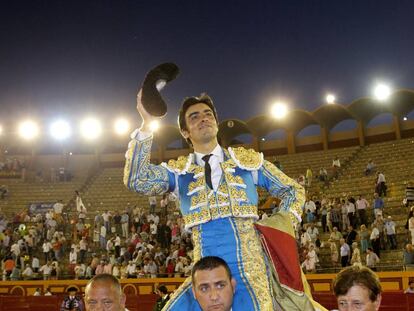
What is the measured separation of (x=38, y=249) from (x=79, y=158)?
38.3 feet

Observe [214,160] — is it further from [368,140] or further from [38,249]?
[368,140]

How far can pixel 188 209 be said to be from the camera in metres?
2.78

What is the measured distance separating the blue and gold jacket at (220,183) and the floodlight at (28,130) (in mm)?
27157

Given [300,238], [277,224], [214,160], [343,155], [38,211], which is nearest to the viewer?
[277,224]

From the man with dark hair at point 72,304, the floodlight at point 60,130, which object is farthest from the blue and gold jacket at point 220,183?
the floodlight at point 60,130

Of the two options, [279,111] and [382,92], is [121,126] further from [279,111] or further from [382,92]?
[382,92]

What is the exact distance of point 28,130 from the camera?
28688mm

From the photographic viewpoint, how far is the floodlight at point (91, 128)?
29.0 m

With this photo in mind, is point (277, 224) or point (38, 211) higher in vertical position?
point (38, 211)

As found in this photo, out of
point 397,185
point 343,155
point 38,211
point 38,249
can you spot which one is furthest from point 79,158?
point 397,185

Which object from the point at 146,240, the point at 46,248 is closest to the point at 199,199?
the point at 146,240

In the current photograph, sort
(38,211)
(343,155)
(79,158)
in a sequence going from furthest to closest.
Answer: (79,158), (343,155), (38,211)

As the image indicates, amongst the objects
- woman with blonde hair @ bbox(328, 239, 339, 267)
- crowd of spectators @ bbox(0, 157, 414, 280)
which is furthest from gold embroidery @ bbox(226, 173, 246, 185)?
woman with blonde hair @ bbox(328, 239, 339, 267)

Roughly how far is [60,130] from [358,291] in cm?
2805
